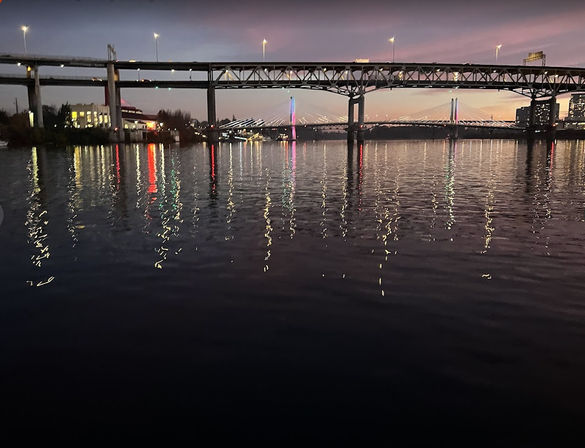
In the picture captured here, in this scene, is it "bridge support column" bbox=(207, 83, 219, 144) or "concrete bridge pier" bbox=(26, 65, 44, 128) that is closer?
"bridge support column" bbox=(207, 83, 219, 144)

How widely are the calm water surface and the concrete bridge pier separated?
410ft

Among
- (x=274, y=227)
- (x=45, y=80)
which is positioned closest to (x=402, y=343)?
(x=274, y=227)

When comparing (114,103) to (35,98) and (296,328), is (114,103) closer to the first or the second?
(35,98)

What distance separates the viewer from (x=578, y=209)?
65.7 ft

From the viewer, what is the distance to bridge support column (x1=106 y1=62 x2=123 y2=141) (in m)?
117

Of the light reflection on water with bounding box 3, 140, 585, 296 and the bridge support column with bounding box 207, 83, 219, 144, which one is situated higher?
the bridge support column with bounding box 207, 83, 219, 144

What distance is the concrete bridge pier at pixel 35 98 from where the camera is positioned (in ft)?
405

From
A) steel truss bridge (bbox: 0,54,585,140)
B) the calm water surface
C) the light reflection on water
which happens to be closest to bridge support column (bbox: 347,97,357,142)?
steel truss bridge (bbox: 0,54,585,140)

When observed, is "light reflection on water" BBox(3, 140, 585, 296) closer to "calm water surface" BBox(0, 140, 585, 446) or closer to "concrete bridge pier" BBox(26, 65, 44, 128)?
"calm water surface" BBox(0, 140, 585, 446)

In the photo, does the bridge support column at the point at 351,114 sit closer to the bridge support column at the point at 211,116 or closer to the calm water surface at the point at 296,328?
the bridge support column at the point at 211,116

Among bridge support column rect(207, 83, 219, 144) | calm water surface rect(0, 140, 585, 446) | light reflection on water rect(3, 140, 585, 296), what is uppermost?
bridge support column rect(207, 83, 219, 144)

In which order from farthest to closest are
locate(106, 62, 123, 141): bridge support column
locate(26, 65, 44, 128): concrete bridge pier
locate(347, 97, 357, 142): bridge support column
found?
locate(347, 97, 357, 142): bridge support column → locate(26, 65, 44, 128): concrete bridge pier → locate(106, 62, 123, 141): bridge support column

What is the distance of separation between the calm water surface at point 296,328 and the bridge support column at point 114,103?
110m

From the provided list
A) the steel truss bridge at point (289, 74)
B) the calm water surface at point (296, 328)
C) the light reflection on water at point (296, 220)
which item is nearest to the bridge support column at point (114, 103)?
the steel truss bridge at point (289, 74)
